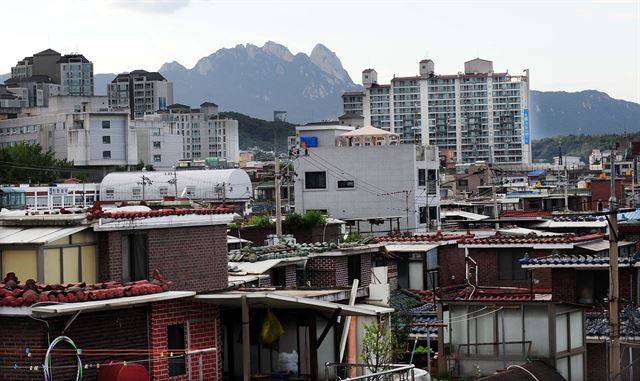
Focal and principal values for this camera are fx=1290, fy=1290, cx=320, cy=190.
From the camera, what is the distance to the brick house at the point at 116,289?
503 inches

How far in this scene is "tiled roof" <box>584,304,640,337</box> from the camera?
2278cm

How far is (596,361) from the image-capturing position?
76.0ft

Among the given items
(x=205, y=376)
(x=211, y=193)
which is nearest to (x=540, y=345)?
(x=205, y=376)

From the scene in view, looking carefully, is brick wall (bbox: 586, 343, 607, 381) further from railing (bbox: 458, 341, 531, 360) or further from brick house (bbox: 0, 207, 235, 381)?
brick house (bbox: 0, 207, 235, 381)

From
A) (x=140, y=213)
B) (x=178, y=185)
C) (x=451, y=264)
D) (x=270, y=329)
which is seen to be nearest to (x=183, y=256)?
(x=140, y=213)

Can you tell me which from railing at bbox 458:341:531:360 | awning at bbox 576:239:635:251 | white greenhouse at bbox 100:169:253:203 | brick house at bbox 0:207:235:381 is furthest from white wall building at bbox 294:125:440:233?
brick house at bbox 0:207:235:381

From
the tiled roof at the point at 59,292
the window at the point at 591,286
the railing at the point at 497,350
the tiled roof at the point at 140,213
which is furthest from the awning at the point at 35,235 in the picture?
the window at the point at 591,286

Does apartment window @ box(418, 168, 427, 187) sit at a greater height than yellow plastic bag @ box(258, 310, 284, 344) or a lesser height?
greater

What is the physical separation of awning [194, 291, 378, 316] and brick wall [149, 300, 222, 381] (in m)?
0.20

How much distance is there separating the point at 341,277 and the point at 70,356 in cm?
1487

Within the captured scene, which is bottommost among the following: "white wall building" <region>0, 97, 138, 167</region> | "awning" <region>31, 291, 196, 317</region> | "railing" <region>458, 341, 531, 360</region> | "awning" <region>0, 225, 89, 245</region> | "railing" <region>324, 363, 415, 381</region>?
"railing" <region>458, 341, 531, 360</region>

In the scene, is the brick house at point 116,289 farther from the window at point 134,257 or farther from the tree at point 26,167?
the tree at point 26,167

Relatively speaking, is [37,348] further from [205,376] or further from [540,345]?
[540,345]

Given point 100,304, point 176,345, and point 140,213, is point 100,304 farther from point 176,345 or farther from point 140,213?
point 140,213
